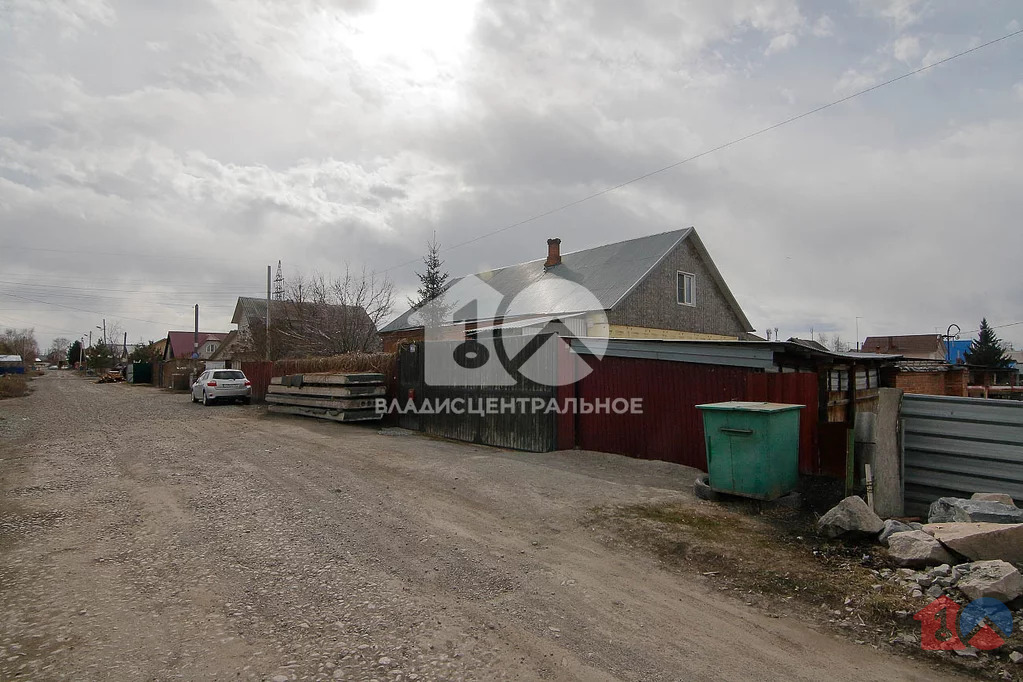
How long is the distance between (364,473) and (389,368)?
6.82 meters

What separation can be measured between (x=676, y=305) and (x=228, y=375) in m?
17.6

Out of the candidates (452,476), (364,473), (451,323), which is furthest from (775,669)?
(451,323)

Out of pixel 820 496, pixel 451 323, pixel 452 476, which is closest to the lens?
pixel 820 496

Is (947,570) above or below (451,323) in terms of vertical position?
below

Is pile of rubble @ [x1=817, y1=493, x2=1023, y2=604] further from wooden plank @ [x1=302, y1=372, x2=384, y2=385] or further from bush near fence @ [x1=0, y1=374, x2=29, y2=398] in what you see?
bush near fence @ [x1=0, y1=374, x2=29, y2=398]

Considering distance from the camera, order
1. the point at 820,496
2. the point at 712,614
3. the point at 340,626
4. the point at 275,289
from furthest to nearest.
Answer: the point at 275,289, the point at 820,496, the point at 712,614, the point at 340,626

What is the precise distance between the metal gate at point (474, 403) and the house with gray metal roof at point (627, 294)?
236 inches

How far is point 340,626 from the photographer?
362 centimetres

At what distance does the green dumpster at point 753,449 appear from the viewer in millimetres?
6293

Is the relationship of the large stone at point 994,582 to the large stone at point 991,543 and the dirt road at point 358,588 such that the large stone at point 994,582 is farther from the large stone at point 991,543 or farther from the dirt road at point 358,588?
the dirt road at point 358,588

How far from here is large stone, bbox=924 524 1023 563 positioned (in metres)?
4.11

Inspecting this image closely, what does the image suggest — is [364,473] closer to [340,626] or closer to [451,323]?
[340,626]

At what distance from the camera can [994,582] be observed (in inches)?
145

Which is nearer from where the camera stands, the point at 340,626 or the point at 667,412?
the point at 340,626
